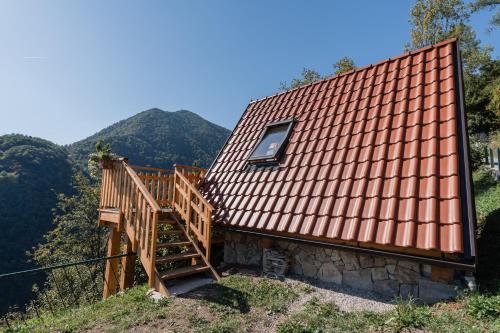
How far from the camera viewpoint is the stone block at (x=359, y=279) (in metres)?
4.21

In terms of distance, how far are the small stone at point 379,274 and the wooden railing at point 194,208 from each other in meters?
3.23

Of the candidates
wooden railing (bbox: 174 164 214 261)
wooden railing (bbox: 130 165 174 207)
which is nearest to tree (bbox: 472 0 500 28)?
wooden railing (bbox: 174 164 214 261)

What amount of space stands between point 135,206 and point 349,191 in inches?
179

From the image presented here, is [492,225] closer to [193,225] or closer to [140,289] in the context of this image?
[193,225]

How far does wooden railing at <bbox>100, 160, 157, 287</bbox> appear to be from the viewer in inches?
211

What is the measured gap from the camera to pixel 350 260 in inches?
174

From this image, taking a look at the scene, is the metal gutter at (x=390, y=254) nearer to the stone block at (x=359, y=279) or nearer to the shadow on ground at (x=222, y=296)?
the stone block at (x=359, y=279)

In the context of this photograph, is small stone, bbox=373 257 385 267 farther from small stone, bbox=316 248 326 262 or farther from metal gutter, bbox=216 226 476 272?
small stone, bbox=316 248 326 262

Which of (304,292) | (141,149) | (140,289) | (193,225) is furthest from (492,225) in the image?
(141,149)

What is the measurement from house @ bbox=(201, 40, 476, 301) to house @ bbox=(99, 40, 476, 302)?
2cm

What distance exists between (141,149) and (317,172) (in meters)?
48.6

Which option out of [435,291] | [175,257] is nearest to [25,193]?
[175,257]

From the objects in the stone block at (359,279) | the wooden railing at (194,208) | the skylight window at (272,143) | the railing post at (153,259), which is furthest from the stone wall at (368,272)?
the railing post at (153,259)

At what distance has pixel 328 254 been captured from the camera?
4.70m
